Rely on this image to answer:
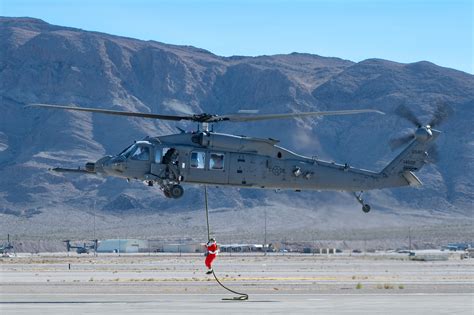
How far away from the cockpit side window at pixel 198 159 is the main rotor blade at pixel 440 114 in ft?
41.1

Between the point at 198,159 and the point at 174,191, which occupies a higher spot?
the point at 198,159

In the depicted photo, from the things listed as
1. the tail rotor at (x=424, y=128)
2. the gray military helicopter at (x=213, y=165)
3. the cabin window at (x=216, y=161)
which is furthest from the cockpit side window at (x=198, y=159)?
the tail rotor at (x=424, y=128)

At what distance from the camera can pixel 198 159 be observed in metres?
49.3

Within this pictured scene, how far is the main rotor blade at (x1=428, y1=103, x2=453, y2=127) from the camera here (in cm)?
5403

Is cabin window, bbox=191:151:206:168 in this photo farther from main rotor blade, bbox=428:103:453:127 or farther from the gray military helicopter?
main rotor blade, bbox=428:103:453:127

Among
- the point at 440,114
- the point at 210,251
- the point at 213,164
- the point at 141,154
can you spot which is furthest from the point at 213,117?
the point at 440,114

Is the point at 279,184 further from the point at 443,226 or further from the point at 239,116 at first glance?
the point at 443,226

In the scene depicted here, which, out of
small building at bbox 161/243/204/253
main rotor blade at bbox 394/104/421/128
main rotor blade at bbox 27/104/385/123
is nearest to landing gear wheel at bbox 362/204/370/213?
main rotor blade at bbox 27/104/385/123

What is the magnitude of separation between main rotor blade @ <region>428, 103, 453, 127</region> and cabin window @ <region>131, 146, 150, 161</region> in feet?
48.8

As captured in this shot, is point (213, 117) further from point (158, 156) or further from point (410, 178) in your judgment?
point (410, 178)

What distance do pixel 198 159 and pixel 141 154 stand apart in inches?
105

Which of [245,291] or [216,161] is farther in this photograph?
[245,291]
